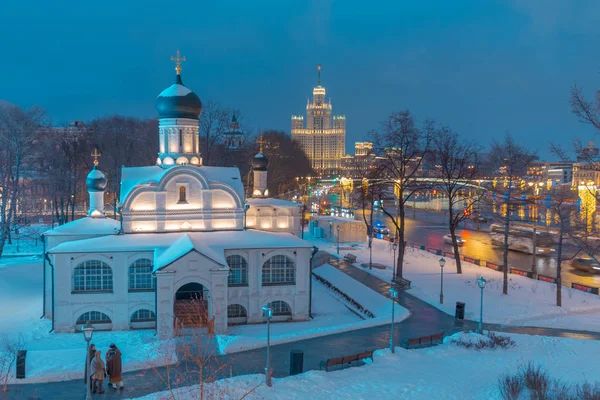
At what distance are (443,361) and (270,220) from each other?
52.3 ft

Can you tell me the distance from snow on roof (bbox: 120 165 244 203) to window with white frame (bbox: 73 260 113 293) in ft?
12.1

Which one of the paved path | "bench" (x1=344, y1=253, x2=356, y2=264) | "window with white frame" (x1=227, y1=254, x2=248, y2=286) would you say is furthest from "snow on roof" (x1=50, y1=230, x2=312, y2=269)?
"bench" (x1=344, y1=253, x2=356, y2=264)

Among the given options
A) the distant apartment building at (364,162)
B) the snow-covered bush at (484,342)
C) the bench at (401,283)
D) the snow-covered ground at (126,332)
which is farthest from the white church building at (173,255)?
the distant apartment building at (364,162)

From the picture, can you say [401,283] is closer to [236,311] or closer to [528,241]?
[236,311]

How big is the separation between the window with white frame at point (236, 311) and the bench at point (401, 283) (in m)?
8.54

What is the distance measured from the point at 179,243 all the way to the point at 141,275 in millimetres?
2049

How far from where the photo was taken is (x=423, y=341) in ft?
53.1

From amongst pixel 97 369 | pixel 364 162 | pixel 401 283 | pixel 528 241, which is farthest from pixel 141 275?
pixel 364 162

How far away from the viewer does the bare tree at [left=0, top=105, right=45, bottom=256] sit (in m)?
31.8

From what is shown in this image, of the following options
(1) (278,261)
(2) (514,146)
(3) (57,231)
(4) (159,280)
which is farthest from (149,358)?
(2) (514,146)

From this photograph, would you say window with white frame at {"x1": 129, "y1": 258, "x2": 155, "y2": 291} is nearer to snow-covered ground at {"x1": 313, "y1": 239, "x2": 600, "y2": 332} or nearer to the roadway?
snow-covered ground at {"x1": 313, "y1": 239, "x2": 600, "y2": 332}

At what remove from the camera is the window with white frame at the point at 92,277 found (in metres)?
20.0

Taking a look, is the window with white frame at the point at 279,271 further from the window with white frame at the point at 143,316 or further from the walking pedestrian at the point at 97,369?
the walking pedestrian at the point at 97,369

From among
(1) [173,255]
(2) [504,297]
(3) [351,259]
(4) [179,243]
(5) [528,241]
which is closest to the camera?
(1) [173,255]
